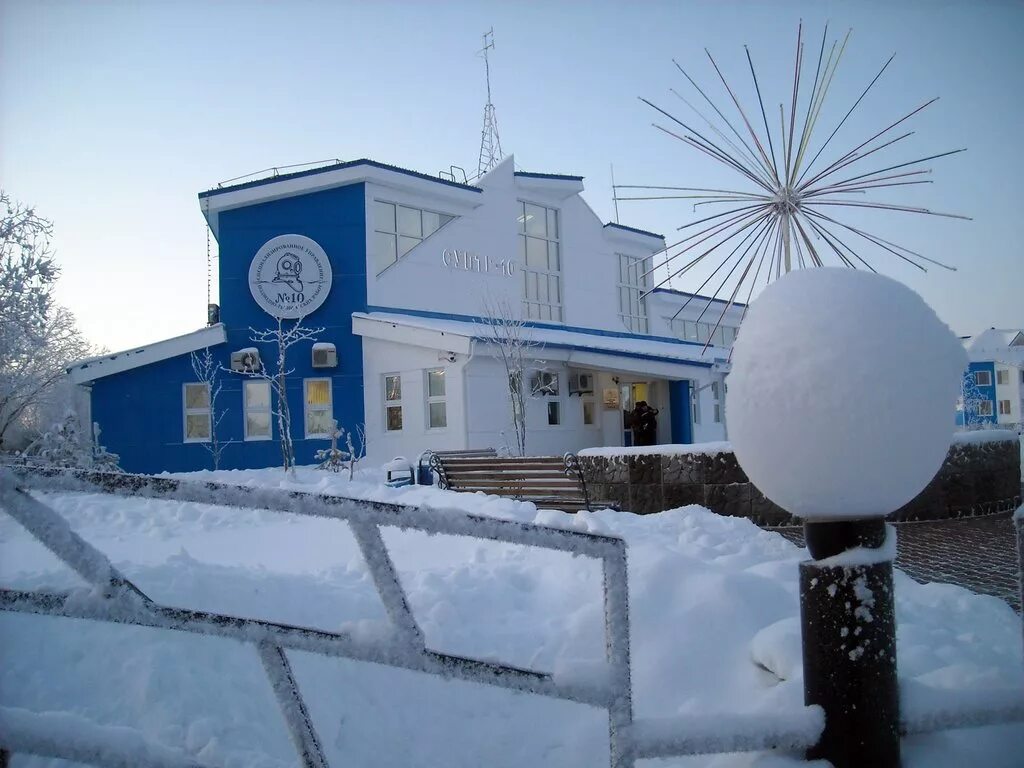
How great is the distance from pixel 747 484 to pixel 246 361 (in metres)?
14.3

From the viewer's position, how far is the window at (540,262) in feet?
75.2

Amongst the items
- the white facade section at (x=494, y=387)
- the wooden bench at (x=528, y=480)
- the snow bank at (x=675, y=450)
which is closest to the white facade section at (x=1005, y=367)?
the white facade section at (x=494, y=387)

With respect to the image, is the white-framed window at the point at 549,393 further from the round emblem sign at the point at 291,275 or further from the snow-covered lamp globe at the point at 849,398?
the snow-covered lamp globe at the point at 849,398

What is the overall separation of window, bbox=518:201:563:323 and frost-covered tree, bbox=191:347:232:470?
9.71m

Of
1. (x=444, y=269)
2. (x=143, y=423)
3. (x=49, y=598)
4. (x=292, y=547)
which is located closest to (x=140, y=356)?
(x=143, y=423)

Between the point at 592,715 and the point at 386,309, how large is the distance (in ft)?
55.8

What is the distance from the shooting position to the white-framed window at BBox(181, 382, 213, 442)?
18359 mm

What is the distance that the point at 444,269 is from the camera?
2058 cm

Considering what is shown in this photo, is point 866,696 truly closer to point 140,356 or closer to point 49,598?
point 49,598

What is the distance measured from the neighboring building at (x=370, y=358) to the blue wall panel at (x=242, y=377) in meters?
0.04

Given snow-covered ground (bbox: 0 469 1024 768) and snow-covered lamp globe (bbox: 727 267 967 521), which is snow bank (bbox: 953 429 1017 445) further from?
snow-covered lamp globe (bbox: 727 267 967 521)

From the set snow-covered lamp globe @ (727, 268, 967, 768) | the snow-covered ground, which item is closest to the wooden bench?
the snow-covered ground

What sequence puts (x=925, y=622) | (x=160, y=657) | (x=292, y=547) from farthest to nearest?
(x=292, y=547) → (x=925, y=622) → (x=160, y=657)

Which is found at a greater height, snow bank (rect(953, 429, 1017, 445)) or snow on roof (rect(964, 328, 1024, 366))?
snow on roof (rect(964, 328, 1024, 366))
